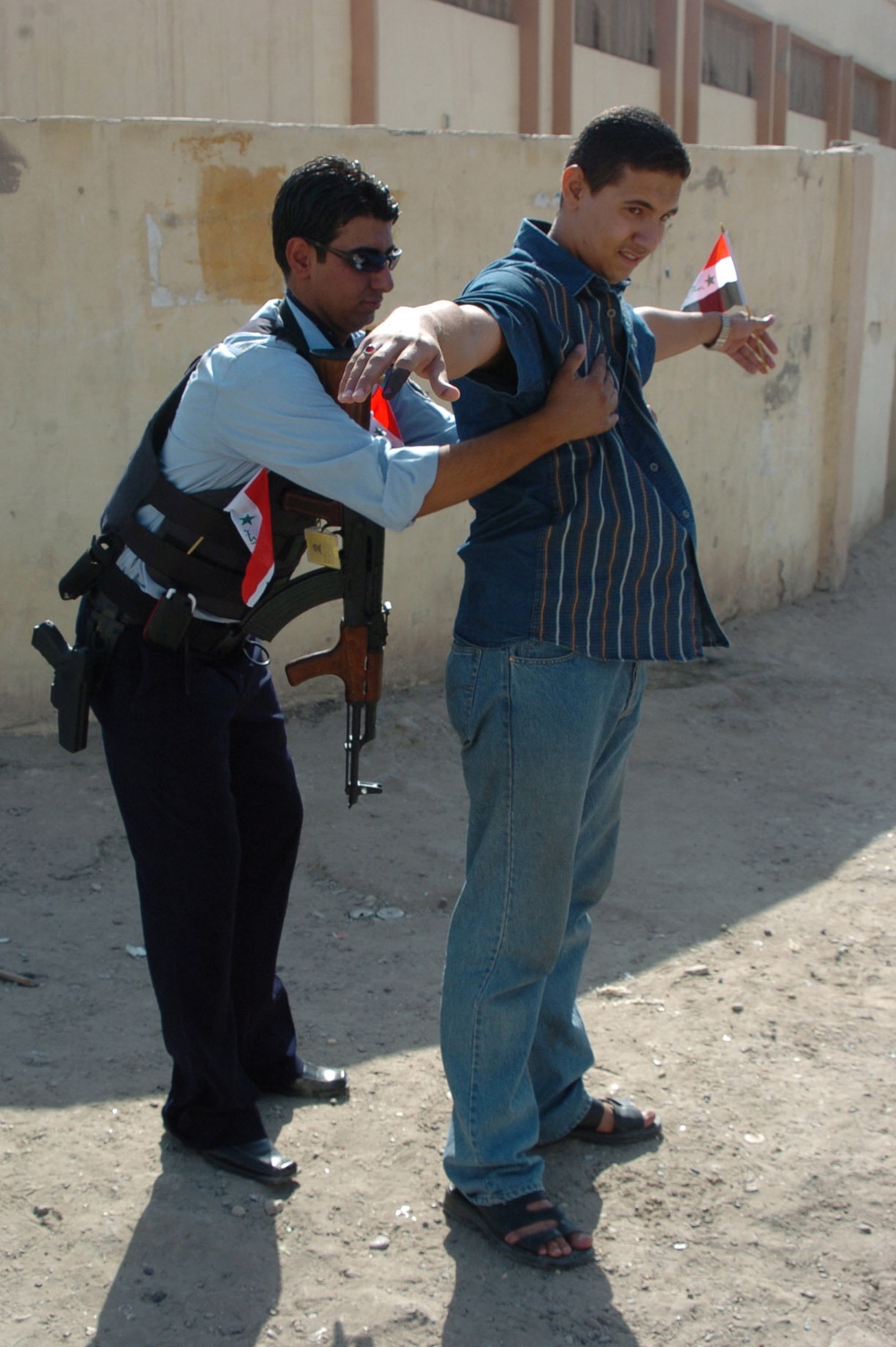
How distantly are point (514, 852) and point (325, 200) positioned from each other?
1.14 metres

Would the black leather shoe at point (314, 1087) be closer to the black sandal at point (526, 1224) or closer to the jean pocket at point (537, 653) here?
the black sandal at point (526, 1224)

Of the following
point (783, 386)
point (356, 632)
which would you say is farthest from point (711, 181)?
point (356, 632)

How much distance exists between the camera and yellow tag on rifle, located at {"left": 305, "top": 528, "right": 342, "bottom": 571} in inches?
92.0

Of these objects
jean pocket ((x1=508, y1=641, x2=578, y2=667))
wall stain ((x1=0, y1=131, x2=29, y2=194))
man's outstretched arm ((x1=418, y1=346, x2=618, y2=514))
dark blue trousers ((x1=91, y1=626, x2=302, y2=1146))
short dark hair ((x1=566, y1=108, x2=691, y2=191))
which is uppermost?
wall stain ((x1=0, y1=131, x2=29, y2=194))

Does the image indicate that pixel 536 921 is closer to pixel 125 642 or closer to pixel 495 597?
pixel 495 597

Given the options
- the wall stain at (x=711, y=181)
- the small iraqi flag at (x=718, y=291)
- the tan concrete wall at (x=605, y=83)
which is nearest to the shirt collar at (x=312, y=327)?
the small iraqi flag at (x=718, y=291)

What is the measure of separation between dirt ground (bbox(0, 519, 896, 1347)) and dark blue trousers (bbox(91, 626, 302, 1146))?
213 millimetres

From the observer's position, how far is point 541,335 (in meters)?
2.14

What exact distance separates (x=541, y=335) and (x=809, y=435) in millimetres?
5070

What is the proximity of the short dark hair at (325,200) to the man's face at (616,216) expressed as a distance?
317mm

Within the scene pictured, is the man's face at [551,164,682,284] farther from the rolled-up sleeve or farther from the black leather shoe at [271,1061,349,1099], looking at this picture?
the black leather shoe at [271,1061,349,1099]

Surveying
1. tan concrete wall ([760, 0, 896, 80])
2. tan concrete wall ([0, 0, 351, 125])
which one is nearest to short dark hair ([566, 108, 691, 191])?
tan concrete wall ([0, 0, 351, 125])

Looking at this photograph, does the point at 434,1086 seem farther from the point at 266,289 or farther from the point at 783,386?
the point at 783,386

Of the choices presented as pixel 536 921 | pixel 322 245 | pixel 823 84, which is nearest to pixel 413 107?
pixel 322 245
